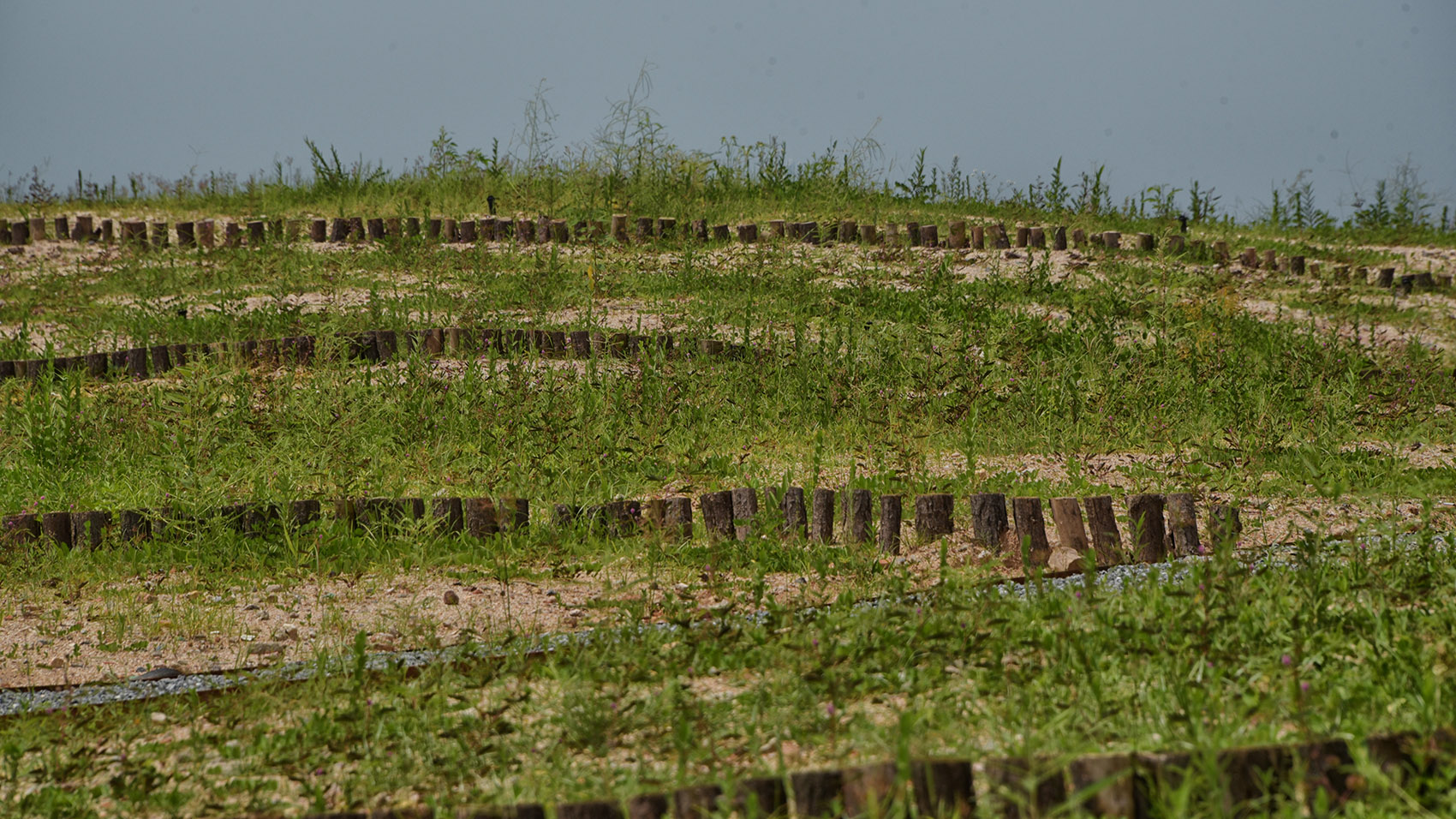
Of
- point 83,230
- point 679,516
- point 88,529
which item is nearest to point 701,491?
point 679,516

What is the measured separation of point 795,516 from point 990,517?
92 cm

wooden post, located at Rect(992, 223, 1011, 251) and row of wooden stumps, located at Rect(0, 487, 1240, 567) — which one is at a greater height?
wooden post, located at Rect(992, 223, 1011, 251)

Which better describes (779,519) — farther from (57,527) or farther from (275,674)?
(57,527)

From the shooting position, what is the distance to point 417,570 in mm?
5727

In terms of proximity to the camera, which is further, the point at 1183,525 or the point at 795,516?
the point at 795,516

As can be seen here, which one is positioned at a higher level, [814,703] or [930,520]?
[930,520]

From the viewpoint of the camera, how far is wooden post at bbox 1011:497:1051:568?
550 cm

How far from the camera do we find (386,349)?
30.5 feet

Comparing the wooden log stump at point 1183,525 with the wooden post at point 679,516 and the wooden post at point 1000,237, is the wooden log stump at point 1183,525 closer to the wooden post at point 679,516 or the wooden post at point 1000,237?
the wooden post at point 679,516

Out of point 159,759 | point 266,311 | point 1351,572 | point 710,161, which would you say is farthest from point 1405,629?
point 710,161

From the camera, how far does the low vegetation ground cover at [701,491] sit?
137 inches

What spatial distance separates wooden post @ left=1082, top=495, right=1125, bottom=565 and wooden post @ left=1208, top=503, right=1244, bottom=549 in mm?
409

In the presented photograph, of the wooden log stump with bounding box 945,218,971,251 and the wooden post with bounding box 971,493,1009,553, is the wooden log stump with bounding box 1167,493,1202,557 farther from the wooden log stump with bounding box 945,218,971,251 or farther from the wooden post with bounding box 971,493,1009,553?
the wooden log stump with bounding box 945,218,971,251

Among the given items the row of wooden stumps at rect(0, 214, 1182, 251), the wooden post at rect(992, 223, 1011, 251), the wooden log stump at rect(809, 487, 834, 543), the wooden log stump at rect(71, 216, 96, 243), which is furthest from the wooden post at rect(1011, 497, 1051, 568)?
the wooden log stump at rect(71, 216, 96, 243)
